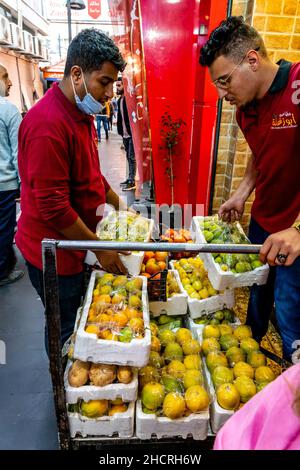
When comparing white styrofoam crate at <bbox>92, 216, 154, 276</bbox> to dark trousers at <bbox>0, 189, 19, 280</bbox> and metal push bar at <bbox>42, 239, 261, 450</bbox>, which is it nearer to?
metal push bar at <bbox>42, 239, 261, 450</bbox>

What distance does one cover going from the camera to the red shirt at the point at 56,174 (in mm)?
1648

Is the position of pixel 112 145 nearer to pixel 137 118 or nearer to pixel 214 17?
pixel 137 118

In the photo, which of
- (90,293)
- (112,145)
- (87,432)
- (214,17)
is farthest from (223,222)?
(112,145)

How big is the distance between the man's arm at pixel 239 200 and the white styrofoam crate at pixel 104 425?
1.41 meters

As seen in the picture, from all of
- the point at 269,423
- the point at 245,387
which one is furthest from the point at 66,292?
the point at 269,423

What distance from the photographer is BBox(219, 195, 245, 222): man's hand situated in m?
2.39

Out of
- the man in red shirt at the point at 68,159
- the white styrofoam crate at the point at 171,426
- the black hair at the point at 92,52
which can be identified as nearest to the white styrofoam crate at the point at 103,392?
the white styrofoam crate at the point at 171,426

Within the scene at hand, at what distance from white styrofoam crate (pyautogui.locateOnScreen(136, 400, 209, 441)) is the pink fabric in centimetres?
70

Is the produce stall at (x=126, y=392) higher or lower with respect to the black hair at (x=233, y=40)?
lower

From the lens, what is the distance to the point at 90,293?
1840mm

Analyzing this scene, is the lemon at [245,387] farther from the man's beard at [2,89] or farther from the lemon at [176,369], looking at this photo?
the man's beard at [2,89]

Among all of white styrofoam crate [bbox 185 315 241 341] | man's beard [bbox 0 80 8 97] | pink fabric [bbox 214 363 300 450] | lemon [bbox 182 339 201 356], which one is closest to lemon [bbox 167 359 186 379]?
lemon [bbox 182 339 201 356]

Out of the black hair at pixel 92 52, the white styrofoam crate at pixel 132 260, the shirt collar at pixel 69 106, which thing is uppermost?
the black hair at pixel 92 52
